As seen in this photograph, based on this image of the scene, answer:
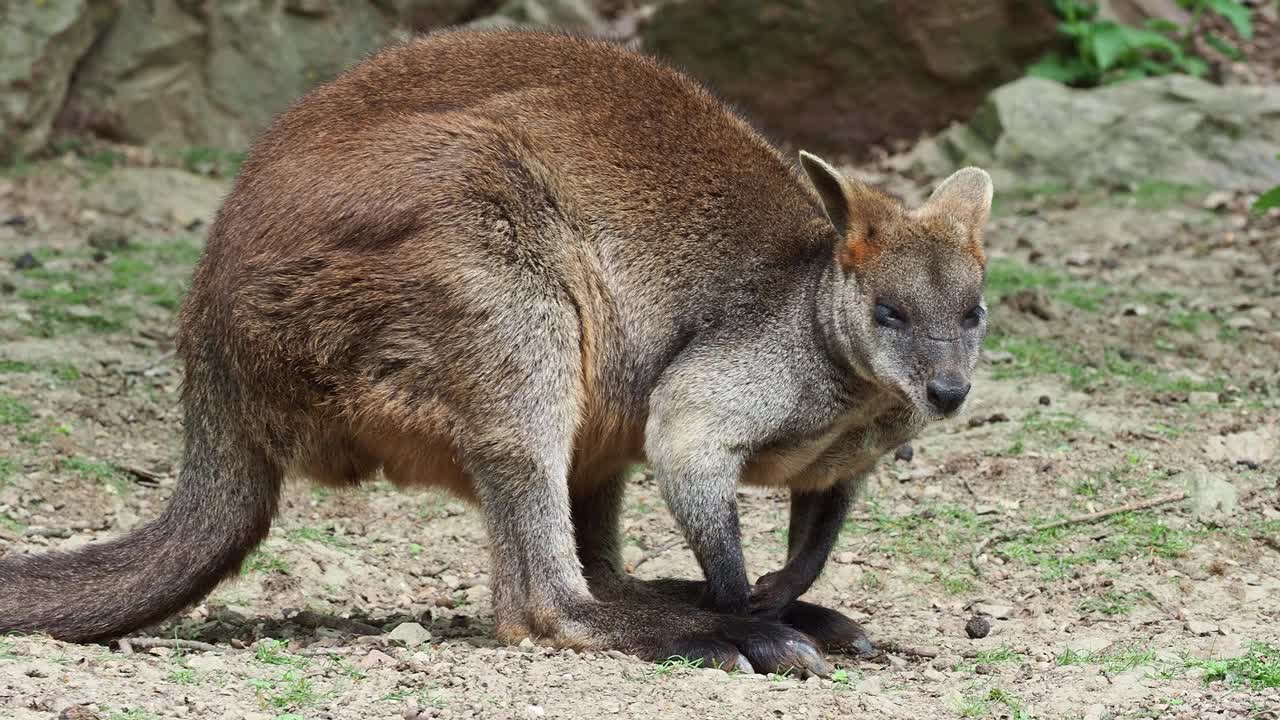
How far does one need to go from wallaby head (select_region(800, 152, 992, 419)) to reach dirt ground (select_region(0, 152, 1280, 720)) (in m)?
1.02

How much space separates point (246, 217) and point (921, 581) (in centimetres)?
313

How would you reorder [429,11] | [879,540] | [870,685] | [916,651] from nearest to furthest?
1. [870,685]
2. [916,651]
3. [879,540]
4. [429,11]

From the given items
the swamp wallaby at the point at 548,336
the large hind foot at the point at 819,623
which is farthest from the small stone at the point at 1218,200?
the large hind foot at the point at 819,623

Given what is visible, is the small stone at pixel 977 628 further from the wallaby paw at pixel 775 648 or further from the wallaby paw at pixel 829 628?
the wallaby paw at pixel 775 648

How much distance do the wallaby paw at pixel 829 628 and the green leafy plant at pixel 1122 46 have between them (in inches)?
356

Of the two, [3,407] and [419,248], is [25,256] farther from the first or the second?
[419,248]

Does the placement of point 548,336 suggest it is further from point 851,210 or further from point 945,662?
point 945,662

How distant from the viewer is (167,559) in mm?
5535

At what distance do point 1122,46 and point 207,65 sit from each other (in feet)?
25.7

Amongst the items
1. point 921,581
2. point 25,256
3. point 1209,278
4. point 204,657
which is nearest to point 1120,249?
point 1209,278

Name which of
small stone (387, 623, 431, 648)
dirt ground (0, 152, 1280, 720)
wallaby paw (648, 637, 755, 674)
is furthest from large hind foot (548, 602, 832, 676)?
small stone (387, 623, 431, 648)

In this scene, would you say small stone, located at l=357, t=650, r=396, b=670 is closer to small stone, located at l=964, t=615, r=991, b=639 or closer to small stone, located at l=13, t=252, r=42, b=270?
small stone, located at l=964, t=615, r=991, b=639

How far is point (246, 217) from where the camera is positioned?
5.77 meters

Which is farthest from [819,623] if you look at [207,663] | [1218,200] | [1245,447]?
[1218,200]
